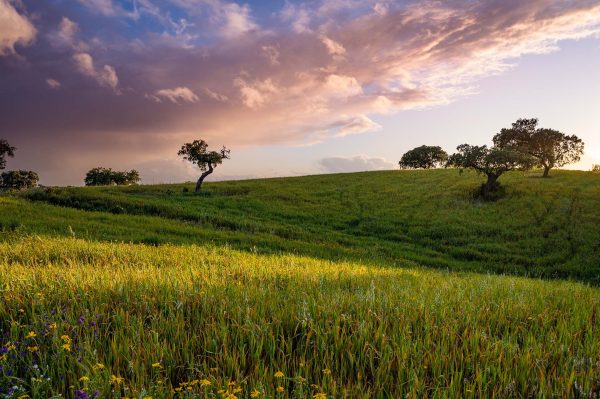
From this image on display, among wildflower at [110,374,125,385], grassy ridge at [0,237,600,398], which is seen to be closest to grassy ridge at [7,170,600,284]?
grassy ridge at [0,237,600,398]

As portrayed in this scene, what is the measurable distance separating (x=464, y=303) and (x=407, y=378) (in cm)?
270

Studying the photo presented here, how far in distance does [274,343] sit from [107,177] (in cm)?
12415

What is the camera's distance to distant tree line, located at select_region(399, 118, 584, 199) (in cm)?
3788

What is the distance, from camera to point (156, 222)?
23000 millimetres

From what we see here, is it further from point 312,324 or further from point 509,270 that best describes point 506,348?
point 509,270

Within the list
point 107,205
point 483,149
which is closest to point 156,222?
point 107,205

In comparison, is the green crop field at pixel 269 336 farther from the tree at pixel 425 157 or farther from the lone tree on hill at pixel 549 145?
the tree at pixel 425 157

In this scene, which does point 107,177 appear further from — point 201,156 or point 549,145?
point 549,145

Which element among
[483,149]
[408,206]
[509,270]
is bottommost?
[509,270]

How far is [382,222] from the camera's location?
109ft

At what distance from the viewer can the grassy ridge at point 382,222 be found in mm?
20125

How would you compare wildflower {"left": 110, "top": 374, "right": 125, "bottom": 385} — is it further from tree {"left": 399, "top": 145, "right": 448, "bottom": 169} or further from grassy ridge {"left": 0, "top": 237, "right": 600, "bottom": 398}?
tree {"left": 399, "top": 145, "right": 448, "bottom": 169}

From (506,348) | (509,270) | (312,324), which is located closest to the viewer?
(506,348)

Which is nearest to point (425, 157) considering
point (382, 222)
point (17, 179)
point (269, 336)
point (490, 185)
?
point (490, 185)
